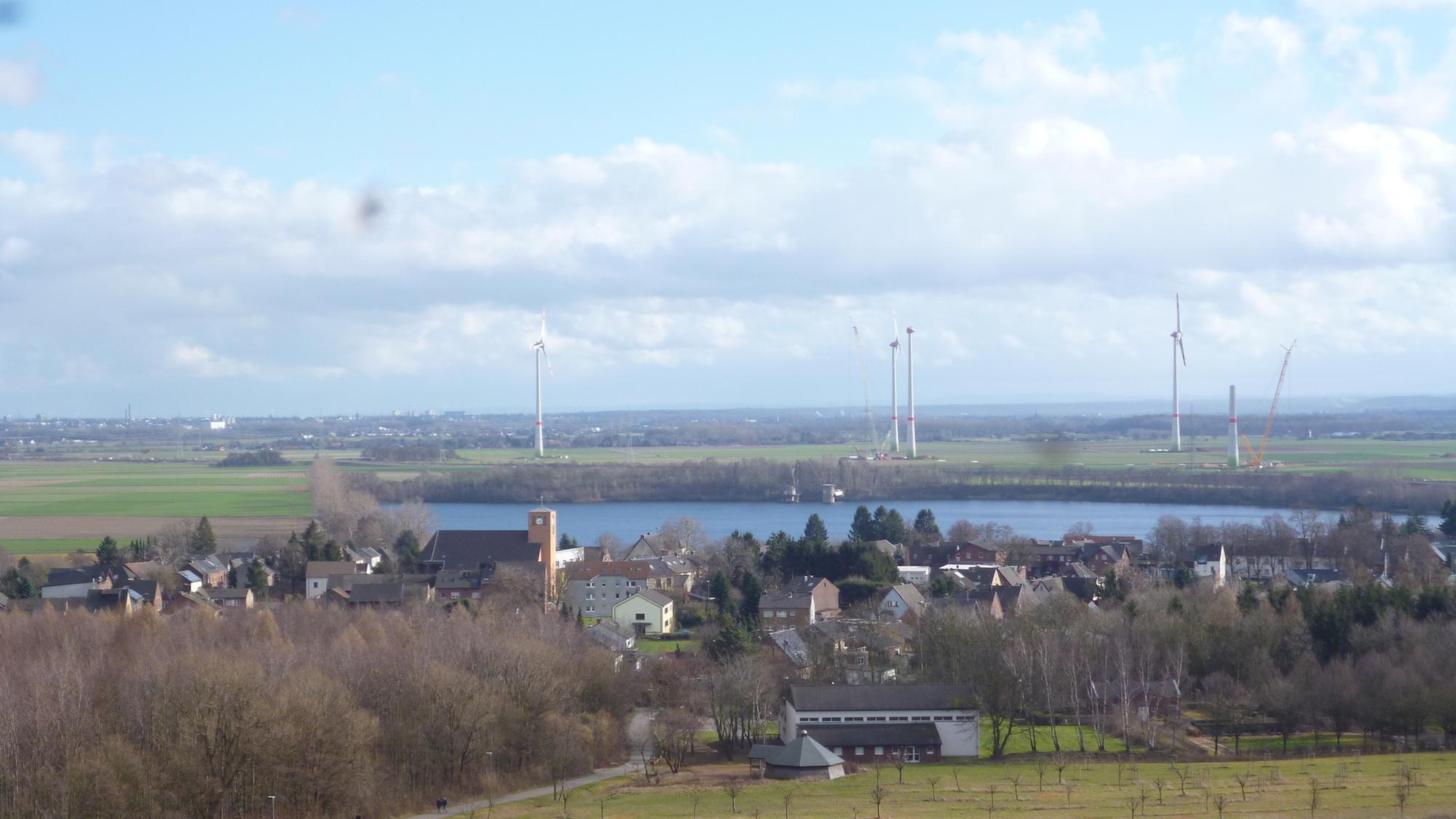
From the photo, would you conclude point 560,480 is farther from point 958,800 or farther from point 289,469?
point 958,800

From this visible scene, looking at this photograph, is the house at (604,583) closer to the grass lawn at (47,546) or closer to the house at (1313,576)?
the house at (1313,576)

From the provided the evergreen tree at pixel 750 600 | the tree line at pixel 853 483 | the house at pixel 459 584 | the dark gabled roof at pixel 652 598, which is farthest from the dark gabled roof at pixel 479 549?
the tree line at pixel 853 483

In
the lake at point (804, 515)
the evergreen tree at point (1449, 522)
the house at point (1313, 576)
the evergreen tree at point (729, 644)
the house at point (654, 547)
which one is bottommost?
the lake at point (804, 515)

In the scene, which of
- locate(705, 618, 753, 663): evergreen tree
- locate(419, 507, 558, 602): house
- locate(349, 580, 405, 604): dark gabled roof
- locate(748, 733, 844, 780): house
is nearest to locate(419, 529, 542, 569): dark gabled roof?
locate(419, 507, 558, 602): house

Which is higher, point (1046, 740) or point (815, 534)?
point (815, 534)

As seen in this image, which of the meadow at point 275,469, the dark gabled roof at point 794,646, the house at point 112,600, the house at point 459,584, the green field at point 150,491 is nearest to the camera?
the dark gabled roof at point 794,646

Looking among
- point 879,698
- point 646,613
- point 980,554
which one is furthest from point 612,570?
point 879,698

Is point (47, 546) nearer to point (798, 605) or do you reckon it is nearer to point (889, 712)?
point (798, 605)
